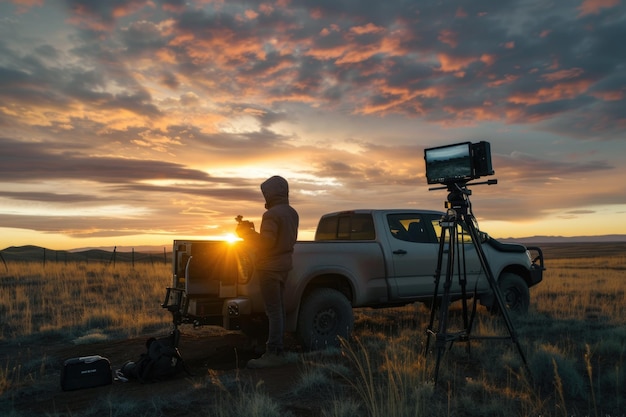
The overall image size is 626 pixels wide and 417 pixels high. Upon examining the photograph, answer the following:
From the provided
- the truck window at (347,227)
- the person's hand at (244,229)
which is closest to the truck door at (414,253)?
the truck window at (347,227)

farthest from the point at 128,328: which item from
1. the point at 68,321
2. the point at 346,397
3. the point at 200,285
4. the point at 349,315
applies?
the point at 346,397

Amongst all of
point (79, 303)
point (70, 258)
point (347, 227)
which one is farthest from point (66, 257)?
point (347, 227)

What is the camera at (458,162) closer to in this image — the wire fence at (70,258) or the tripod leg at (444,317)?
the tripod leg at (444,317)

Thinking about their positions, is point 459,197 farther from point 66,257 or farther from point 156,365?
point 66,257

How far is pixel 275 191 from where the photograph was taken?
6.90 metres

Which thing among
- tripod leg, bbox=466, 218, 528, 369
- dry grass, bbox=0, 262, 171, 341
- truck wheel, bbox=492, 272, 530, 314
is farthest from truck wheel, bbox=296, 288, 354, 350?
dry grass, bbox=0, 262, 171, 341

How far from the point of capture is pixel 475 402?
5.01 m

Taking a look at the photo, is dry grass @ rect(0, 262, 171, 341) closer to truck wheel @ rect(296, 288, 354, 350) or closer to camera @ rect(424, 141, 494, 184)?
truck wheel @ rect(296, 288, 354, 350)

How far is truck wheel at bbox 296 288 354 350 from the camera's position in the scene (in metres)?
7.15

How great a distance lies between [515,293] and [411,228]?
2885mm

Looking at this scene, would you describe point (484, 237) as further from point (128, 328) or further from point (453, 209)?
point (128, 328)

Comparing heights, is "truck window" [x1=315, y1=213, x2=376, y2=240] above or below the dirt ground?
above

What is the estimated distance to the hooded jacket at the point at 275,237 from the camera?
6625 millimetres

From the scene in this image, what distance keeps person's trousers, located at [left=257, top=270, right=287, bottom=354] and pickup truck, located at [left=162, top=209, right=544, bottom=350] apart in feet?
0.88
